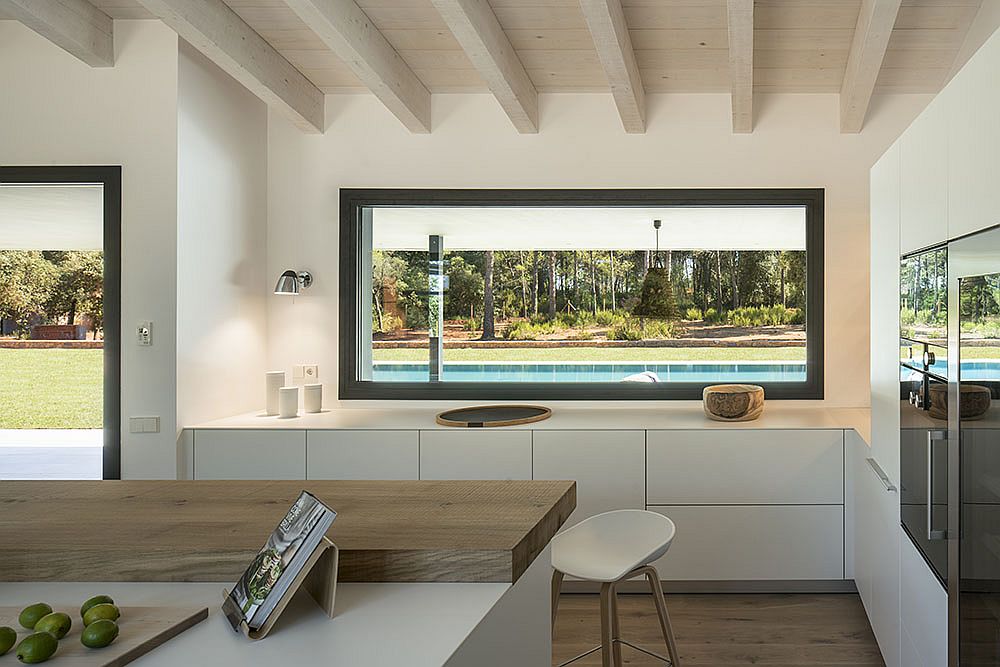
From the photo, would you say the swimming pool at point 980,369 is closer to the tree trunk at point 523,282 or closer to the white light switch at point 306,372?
the tree trunk at point 523,282

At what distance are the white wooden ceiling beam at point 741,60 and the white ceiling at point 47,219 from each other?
109 inches

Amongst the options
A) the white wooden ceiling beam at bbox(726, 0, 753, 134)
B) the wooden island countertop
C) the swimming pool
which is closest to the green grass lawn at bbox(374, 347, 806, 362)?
the white wooden ceiling beam at bbox(726, 0, 753, 134)

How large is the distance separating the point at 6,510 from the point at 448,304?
3072 mm

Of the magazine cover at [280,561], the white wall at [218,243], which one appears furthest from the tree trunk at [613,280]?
the magazine cover at [280,561]

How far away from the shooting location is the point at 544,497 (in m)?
1.63

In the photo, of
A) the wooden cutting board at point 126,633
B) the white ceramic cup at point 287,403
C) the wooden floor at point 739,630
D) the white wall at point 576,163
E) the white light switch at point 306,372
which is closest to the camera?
the wooden cutting board at point 126,633

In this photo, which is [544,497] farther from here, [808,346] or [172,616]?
[808,346]

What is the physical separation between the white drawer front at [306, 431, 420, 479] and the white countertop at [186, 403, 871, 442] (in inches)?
1.7

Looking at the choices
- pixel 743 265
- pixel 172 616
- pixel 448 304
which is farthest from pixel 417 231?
pixel 172 616

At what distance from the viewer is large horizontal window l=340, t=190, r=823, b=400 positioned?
14.1 ft

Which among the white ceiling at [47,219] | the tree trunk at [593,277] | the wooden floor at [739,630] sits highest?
the white ceiling at [47,219]

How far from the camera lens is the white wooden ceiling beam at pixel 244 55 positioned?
2.90 meters

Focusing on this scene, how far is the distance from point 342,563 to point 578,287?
328cm

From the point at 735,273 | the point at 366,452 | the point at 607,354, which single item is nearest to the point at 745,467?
the point at 607,354
